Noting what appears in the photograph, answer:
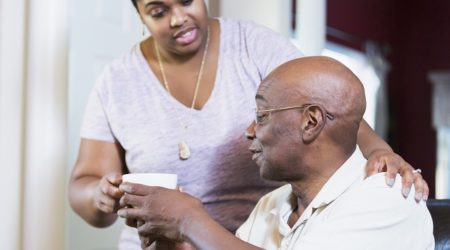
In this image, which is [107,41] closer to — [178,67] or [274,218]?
[178,67]

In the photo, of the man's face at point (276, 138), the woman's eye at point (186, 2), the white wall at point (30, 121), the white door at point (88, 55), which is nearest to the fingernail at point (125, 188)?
the man's face at point (276, 138)

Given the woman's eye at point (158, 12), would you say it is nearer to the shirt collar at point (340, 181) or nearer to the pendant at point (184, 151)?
the pendant at point (184, 151)

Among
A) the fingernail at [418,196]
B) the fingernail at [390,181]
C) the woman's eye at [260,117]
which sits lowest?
the fingernail at [418,196]

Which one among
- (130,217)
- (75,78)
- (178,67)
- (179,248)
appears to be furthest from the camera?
(75,78)

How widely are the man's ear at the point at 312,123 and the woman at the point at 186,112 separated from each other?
407 millimetres

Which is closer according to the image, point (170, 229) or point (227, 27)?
point (170, 229)

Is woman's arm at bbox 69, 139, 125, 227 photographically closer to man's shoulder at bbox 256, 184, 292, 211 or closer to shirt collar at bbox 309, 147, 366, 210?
man's shoulder at bbox 256, 184, 292, 211

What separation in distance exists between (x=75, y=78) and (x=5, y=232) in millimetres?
702

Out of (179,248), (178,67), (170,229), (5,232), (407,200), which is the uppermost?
(178,67)

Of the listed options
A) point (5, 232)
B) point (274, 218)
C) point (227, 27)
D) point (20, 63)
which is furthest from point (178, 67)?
point (5, 232)

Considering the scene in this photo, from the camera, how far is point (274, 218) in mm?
1551

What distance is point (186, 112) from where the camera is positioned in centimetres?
175

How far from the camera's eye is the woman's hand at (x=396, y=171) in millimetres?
1313

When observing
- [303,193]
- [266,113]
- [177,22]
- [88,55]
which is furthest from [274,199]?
[88,55]
